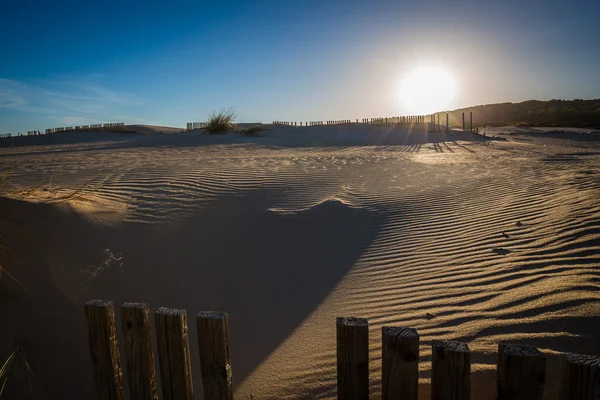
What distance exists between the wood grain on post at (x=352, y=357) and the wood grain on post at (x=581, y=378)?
29.0 inches

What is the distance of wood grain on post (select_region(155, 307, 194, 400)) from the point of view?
70.9 inches

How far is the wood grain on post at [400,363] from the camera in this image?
5.24ft

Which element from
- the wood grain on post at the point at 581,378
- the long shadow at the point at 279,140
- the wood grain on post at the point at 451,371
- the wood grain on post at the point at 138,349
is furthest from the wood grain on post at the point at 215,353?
the long shadow at the point at 279,140

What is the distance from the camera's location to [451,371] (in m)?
1.56

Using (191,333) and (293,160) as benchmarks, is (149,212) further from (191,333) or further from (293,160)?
(293,160)

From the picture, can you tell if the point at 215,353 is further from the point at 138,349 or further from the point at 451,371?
the point at 451,371

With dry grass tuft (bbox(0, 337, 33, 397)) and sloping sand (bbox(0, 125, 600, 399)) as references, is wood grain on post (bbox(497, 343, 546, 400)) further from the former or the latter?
dry grass tuft (bbox(0, 337, 33, 397))

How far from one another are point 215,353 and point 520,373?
1278 millimetres

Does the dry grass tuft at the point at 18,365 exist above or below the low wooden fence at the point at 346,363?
below

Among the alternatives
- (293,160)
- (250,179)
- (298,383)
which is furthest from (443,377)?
(293,160)

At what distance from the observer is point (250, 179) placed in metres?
8.52

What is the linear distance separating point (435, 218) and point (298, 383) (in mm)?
4469

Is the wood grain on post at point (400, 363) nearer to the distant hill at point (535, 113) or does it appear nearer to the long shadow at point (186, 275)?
the long shadow at point (186, 275)

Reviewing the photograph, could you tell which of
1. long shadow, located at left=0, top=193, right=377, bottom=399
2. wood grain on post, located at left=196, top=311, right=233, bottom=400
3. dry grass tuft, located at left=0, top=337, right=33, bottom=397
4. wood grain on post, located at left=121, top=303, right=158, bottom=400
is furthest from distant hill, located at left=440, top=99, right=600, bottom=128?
dry grass tuft, located at left=0, top=337, right=33, bottom=397
